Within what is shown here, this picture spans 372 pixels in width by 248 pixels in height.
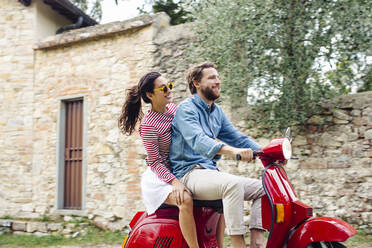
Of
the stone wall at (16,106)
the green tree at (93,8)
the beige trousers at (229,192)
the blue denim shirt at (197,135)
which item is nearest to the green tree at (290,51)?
the blue denim shirt at (197,135)

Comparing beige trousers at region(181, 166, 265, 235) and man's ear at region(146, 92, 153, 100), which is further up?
man's ear at region(146, 92, 153, 100)

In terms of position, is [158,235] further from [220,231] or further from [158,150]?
[158,150]

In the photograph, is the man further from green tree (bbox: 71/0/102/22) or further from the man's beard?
green tree (bbox: 71/0/102/22)

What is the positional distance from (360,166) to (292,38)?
2.01 metres

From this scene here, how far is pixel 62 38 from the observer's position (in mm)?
8242

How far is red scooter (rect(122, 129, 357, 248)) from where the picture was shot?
2227 mm

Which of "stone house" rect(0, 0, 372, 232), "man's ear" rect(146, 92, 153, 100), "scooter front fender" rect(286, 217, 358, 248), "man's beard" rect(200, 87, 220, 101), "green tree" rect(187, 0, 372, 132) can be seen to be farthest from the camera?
"stone house" rect(0, 0, 372, 232)

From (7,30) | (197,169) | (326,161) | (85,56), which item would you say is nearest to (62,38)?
(85,56)

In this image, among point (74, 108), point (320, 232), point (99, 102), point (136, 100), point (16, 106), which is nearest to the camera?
point (320, 232)

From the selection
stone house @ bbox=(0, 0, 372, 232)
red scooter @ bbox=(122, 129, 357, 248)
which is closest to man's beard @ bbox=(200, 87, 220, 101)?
red scooter @ bbox=(122, 129, 357, 248)

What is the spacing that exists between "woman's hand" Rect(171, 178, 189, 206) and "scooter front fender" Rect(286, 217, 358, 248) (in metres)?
0.74

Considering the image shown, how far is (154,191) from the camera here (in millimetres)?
2750

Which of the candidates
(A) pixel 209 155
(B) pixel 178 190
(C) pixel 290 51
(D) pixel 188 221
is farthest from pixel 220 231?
(C) pixel 290 51

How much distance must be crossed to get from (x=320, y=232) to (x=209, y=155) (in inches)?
30.9
